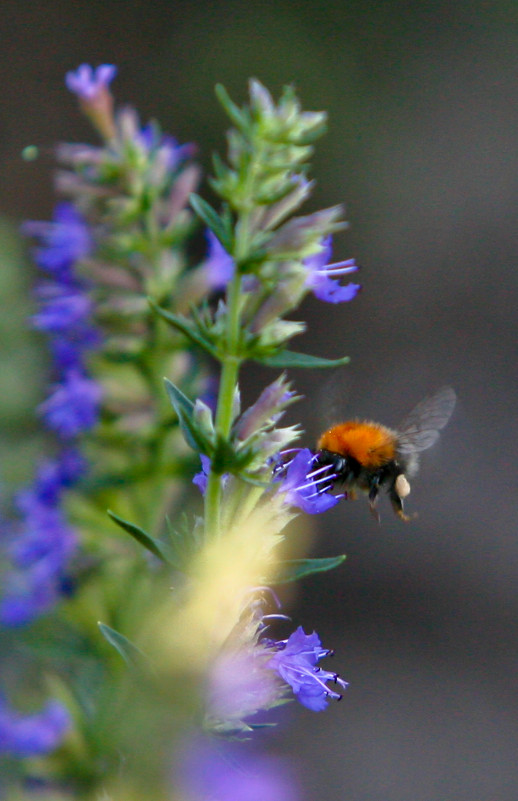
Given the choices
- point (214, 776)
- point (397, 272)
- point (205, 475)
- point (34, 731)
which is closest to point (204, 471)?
point (205, 475)

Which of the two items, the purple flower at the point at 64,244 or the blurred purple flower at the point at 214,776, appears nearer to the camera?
the blurred purple flower at the point at 214,776

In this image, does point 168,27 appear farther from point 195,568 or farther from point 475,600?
point 195,568

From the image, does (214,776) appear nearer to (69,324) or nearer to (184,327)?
(184,327)

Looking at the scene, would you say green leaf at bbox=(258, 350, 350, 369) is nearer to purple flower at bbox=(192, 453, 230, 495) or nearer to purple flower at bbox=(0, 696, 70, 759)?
purple flower at bbox=(192, 453, 230, 495)

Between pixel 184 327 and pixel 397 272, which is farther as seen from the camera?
pixel 397 272

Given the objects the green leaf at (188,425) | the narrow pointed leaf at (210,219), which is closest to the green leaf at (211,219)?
the narrow pointed leaf at (210,219)

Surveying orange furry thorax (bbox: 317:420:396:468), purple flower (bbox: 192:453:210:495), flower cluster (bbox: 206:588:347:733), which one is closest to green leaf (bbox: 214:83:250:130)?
purple flower (bbox: 192:453:210:495)

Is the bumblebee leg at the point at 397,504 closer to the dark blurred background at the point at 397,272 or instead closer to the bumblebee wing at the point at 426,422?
the bumblebee wing at the point at 426,422

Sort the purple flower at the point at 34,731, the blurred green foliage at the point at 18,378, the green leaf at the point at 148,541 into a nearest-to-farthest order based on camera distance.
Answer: the green leaf at the point at 148,541 < the purple flower at the point at 34,731 < the blurred green foliage at the point at 18,378
